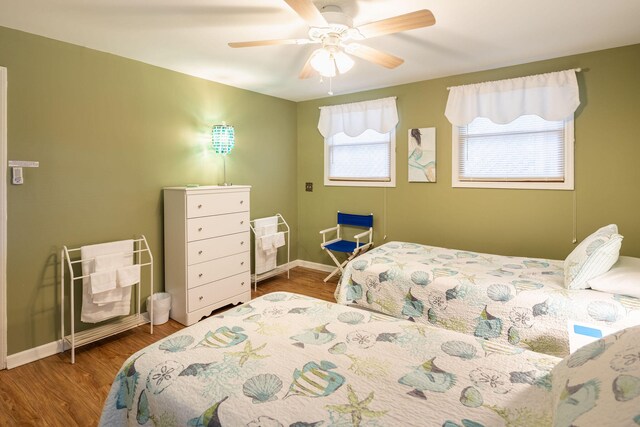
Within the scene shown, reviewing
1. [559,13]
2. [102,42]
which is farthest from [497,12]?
[102,42]

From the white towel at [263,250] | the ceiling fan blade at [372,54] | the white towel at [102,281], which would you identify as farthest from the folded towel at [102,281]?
the ceiling fan blade at [372,54]

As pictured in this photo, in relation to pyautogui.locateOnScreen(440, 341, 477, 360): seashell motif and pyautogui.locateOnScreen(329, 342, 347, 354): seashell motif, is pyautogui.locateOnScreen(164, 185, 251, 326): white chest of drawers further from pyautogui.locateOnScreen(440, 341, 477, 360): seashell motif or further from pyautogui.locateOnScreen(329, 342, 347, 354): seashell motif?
pyautogui.locateOnScreen(440, 341, 477, 360): seashell motif

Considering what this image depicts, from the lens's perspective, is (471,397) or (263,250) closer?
(471,397)

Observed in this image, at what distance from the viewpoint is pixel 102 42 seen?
2768 millimetres

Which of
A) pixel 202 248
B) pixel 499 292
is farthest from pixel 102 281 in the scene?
pixel 499 292

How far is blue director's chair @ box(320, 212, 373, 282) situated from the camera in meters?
4.23

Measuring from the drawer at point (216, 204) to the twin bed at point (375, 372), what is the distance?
58.3 inches

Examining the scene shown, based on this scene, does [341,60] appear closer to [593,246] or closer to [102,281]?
[593,246]

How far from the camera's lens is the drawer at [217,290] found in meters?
3.30

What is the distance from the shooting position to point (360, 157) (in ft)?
15.0

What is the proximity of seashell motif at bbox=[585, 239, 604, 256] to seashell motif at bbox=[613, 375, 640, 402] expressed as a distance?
1729mm

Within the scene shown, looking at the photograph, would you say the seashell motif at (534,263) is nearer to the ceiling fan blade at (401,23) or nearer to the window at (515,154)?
the window at (515,154)

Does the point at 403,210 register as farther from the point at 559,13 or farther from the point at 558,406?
the point at 558,406

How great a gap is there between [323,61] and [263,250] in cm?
250
